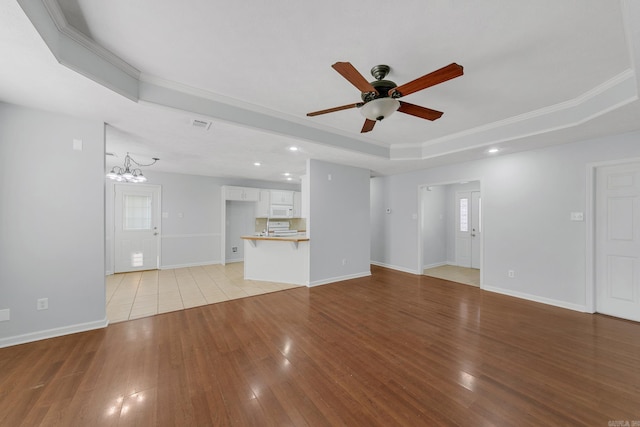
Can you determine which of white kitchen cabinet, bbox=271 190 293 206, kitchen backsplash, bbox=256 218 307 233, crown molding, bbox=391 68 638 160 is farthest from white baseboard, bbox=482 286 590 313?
white kitchen cabinet, bbox=271 190 293 206

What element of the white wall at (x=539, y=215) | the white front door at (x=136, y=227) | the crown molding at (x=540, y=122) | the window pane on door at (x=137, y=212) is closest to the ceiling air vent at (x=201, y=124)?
the crown molding at (x=540, y=122)

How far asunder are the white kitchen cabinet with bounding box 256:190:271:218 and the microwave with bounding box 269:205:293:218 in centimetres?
16

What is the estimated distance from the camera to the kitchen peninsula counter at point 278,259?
4871 mm

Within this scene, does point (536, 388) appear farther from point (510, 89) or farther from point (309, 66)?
point (309, 66)

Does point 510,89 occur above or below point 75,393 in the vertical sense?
above

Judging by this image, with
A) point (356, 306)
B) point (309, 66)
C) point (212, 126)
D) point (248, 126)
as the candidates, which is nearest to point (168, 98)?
point (212, 126)

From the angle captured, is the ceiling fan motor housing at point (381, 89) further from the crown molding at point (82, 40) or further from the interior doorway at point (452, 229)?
the interior doorway at point (452, 229)

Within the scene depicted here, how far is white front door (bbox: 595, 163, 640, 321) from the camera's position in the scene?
3195 mm

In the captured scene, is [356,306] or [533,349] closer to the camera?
[533,349]

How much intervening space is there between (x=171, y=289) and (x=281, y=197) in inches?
169

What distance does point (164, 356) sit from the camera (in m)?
2.36

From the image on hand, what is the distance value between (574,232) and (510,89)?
2.65 m

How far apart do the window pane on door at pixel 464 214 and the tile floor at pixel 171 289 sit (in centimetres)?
504

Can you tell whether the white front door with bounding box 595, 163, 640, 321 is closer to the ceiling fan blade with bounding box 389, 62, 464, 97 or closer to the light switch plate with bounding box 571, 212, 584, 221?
the light switch plate with bounding box 571, 212, 584, 221
